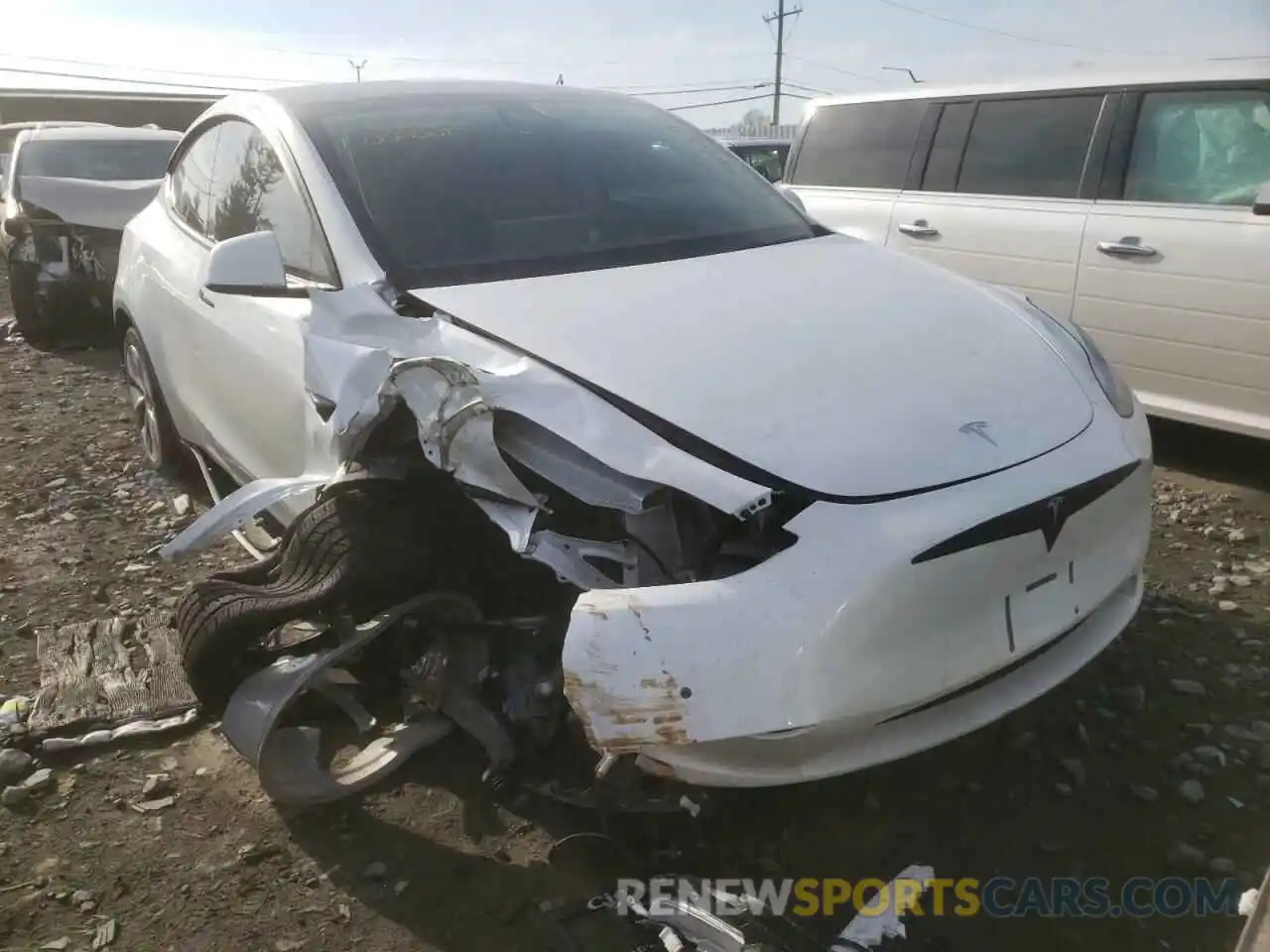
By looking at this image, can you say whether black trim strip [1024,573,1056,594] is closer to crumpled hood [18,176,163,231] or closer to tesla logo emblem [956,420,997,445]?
tesla logo emblem [956,420,997,445]

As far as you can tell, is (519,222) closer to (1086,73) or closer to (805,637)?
(805,637)

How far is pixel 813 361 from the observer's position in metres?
2.31

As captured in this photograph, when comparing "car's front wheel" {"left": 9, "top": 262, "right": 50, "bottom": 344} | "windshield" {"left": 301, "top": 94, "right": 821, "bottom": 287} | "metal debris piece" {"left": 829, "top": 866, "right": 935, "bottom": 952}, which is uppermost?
"windshield" {"left": 301, "top": 94, "right": 821, "bottom": 287}

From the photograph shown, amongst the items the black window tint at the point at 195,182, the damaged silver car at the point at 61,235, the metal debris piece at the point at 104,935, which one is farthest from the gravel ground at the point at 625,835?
the damaged silver car at the point at 61,235

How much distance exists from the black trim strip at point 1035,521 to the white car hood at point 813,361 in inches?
4.3

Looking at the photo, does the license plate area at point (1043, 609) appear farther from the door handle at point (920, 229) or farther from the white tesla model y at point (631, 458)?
the door handle at point (920, 229)

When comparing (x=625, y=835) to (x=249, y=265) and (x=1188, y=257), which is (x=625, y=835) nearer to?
(x=249, y=265)

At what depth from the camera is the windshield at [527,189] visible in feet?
9.29

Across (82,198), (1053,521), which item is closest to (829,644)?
(1053,521)

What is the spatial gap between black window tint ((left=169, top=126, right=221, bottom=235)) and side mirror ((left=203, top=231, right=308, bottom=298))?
3.41 ft

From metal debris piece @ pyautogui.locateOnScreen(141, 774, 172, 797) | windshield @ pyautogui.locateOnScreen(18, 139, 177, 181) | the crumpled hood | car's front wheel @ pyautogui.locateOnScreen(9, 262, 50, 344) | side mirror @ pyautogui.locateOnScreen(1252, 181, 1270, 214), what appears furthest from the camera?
windshield @ pyautogui.locateOnScreen(18, 139, 177, 181)

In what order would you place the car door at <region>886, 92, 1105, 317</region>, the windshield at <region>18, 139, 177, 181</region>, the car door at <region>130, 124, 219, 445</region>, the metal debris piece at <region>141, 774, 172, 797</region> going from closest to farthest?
the metal debris piece at <region>141, 774, 172, 797</region>, the car door at <region>130, 124, 219, 445</region>, the car door at <region>886, 92, 1105, 317</region>, the windshield at <region>18, 139, 177, 181</region>

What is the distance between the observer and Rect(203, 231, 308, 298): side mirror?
275cm

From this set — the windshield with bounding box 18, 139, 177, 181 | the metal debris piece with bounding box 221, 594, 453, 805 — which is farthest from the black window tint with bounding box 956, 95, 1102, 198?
the windshield with bounding box 18, 139, 177, 181
